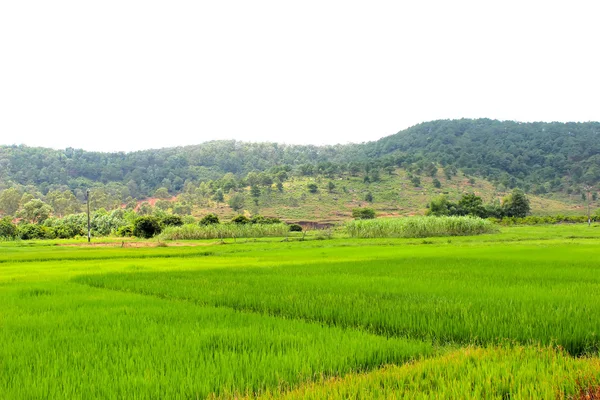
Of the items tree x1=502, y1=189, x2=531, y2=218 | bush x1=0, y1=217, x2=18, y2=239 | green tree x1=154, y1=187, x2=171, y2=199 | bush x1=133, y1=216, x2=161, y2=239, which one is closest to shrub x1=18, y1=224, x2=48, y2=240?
bush x1=0, y1=217, x2=18, y2=239

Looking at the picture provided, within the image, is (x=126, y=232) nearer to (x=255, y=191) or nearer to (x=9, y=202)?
(x=255, y=191)

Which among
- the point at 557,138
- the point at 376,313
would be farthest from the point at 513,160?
the point at 376,313

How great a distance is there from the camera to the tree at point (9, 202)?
3561 inches

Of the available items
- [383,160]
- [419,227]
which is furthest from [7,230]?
[383,160]

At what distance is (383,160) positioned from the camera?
114000 mm

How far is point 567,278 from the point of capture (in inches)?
464

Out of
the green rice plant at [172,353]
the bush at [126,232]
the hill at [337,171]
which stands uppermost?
the hill at [337,171]

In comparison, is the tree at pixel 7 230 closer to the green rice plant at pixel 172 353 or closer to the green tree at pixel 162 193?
the green rice plant at pixel 172 353

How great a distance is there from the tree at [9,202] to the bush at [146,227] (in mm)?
50896

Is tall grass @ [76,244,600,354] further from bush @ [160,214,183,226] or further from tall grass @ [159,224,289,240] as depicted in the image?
bush @ [160,214,183,226]

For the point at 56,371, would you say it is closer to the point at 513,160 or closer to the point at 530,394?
the point at 530,394

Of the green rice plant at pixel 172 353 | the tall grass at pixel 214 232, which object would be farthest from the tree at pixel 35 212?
the green rice plant at pixel 172 353

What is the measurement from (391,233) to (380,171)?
200 ft

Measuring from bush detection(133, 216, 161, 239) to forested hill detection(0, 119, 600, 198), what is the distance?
55.7 metres
